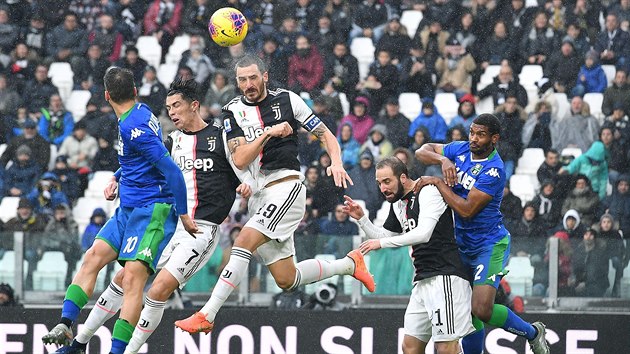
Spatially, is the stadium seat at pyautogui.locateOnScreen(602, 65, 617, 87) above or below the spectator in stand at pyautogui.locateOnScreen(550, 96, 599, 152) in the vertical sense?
above

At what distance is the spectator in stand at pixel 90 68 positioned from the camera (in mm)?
17141

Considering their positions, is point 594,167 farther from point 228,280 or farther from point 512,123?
point 228,280

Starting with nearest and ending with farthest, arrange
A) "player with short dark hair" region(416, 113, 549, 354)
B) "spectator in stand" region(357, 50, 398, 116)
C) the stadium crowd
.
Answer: "player with short dark hair" region(416, 113, 549, 354) < the stadium crowd < "spectator in stand" region(357, 50, 398, 116)

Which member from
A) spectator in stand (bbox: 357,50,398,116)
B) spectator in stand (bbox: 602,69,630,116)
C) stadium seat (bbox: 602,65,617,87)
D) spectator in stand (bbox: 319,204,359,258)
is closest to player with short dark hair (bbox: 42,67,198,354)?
spectator in stand (bbox: 319,204,359,258)

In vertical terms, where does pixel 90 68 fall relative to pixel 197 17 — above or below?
below

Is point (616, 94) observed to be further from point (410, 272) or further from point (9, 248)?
point (9, 248)

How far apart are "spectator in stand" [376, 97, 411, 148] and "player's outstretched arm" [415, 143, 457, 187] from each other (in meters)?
5.57

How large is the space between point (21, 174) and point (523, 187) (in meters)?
6.35

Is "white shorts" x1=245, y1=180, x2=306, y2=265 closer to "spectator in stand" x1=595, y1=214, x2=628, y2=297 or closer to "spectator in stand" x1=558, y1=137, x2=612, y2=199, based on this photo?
"spectator in stand" x1=595, y1=214, x2=628, y2=297

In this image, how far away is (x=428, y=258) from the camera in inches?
366

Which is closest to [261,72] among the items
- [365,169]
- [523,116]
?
[365,169]

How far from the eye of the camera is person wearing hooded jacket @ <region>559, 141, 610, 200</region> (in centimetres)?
1496

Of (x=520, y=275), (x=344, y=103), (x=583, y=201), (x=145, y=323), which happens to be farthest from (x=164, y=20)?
(x=145, y=323)

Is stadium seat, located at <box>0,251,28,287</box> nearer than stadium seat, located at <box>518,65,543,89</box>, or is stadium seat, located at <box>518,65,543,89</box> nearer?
stadium seat, located at <box>0,251,28,287</box>
